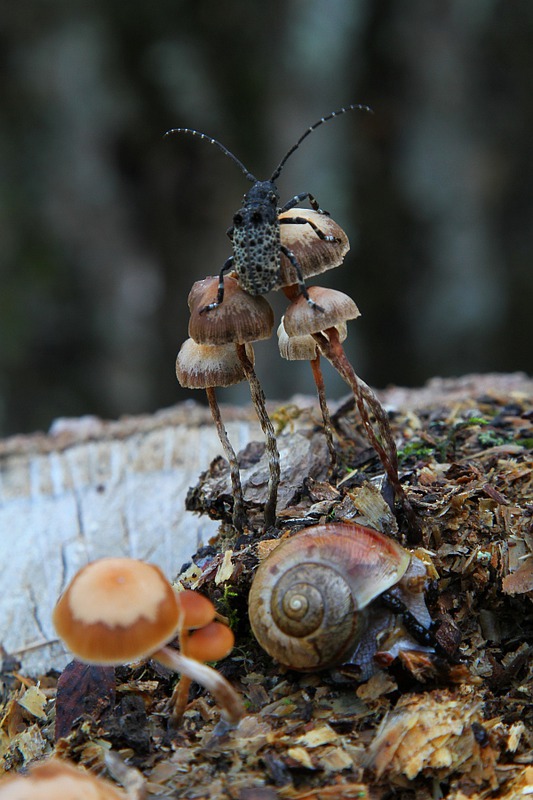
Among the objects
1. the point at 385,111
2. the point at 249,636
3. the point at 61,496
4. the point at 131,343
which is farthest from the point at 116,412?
the point at 249,636

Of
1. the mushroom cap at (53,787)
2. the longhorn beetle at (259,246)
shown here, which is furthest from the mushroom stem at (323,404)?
the mushroom cap at (53,787)

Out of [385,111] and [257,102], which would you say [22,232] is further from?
[385,111]

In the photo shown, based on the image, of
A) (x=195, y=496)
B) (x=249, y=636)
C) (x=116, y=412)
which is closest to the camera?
(x=249, y=636)

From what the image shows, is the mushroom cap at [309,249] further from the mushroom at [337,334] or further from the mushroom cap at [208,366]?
the mushroom cap at [208,366]

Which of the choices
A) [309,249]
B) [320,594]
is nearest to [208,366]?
[309,249]

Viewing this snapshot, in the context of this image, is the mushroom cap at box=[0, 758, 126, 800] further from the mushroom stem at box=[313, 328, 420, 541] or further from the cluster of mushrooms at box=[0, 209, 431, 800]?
the mushroom stem at box=[313, 328, 420, 541]

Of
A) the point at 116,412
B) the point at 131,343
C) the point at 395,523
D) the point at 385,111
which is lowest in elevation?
the point at 395,523

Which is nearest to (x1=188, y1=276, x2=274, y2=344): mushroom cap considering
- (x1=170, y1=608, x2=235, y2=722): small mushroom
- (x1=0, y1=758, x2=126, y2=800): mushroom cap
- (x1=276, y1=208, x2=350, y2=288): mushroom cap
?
(x1=276, y1=208, x2=350, y2=288): mushroom cap
